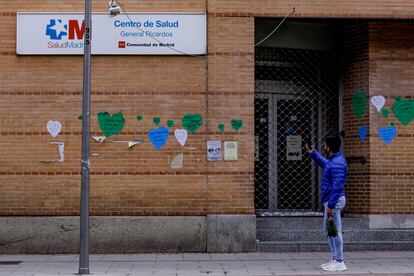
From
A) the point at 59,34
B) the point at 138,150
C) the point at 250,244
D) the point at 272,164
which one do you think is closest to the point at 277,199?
the point at 272,164

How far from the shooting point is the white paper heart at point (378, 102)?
13.0m

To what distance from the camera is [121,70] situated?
40.7ft

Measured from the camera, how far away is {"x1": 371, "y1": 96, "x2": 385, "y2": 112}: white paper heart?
42.7ft

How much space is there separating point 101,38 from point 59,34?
2.55ft

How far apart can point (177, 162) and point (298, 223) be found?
2.76 m

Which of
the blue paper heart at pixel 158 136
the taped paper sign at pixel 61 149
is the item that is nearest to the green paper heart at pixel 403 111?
the blue paper heart at pixel 158 136

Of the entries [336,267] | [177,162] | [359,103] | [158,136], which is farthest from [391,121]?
[158,136]

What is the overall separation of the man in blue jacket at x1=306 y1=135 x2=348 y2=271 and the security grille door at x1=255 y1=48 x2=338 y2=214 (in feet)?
11.7

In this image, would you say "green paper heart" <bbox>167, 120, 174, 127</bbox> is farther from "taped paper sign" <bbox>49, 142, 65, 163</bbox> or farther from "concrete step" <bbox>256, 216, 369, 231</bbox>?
"concrete step" <bbox>256, 216, 369, 231</bbox>

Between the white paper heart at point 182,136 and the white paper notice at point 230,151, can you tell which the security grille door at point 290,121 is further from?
the white paper heart at point 182,136

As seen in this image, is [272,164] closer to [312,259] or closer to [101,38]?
[312,259]

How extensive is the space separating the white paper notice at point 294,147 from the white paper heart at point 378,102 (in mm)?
1873

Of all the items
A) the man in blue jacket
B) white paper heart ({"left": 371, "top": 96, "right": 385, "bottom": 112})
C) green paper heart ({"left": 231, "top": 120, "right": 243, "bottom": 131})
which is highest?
white paper heart ({"left": 371, "top": 96, "right": 385, "bottom": 112})

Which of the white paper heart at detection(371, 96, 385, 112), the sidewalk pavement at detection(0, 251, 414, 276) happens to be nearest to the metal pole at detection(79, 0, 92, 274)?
the sidewalk pavement at detection(0, 251, 414, 276)
